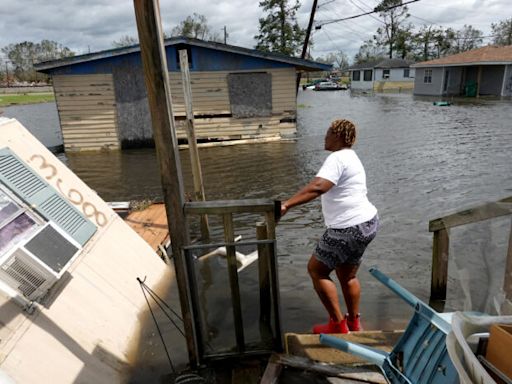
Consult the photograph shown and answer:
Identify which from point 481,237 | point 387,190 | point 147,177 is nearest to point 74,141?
point 147,177

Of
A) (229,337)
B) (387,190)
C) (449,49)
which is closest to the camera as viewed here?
(229,337)

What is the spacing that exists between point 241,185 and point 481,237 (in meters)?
6.96

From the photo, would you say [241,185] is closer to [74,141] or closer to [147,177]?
[147,177]

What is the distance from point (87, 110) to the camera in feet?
42.9

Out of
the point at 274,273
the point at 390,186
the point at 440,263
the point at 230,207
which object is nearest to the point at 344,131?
the point at 230,207

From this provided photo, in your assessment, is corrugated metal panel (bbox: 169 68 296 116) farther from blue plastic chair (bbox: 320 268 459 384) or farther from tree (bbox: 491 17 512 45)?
tree (bbox: 491 17 512 45)

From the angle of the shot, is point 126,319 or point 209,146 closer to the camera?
point 126,319

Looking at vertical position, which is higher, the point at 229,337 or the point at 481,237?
the point at 481,237

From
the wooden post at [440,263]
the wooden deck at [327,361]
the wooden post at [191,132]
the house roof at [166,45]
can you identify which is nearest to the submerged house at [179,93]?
the house roof at [166,45]

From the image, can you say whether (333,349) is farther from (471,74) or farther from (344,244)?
(471,74)

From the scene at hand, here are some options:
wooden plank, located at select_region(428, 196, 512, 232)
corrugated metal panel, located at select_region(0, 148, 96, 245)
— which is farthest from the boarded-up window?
wooden plank, located at select_region(428, 196, 512, 232)

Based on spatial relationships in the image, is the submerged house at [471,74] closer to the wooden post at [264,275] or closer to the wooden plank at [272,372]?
the wooden post at [264,275]

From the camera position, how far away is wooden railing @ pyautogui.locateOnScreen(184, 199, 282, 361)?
275cm

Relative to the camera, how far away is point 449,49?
59.4m
